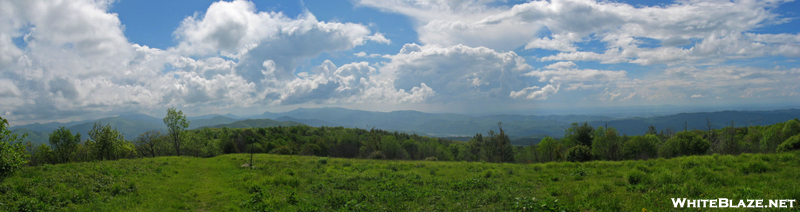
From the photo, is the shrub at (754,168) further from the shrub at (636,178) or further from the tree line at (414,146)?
the tree line at (414,146)

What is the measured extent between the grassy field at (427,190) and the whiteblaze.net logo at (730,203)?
33 centimetres

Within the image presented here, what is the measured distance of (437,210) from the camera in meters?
10.2

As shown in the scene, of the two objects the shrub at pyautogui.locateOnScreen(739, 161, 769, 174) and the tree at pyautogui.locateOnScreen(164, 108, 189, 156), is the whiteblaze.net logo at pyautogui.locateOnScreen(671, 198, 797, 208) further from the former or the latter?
the tree at pyautogui.locateOnScreen(164, 108, 189, 156)

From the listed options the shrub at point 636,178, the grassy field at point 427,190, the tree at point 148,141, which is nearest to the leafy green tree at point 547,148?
the grassy field at point 427,190

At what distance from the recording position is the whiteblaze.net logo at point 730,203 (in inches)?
283

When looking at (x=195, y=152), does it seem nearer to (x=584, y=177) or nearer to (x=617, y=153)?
(x=584, y=177)

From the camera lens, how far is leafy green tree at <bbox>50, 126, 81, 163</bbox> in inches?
1284

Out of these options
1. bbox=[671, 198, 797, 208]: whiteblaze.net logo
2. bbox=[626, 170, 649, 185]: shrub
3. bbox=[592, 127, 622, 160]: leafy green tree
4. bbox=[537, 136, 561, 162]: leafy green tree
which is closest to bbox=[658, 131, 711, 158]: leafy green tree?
bbox=[592, 127, 622, 160]: leafy green tree

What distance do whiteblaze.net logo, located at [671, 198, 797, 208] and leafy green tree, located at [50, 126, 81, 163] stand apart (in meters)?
50.9

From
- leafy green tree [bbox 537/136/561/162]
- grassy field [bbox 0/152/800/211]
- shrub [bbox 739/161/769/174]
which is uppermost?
shrub [bbox 739/161/769/174]

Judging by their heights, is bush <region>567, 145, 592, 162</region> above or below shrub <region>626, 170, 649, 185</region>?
below

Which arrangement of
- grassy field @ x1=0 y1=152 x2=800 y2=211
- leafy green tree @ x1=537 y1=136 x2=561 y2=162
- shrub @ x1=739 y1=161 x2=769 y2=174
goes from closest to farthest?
grassy field @ x1=0 y1=152 x2=800 y2=211 < shrub @ x1=739 y1=161 x2=769 y2=174 < leafy green tree @ x1=537 y1=136 x2=561 y2=162

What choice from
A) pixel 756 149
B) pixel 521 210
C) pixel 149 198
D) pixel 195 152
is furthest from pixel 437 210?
pixel 756 149

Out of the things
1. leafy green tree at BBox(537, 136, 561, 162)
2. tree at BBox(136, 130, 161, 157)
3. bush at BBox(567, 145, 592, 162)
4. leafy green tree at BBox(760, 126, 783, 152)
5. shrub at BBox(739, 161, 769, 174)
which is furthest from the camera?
leafy green tree at BBox(537, 136, 561, 162)
